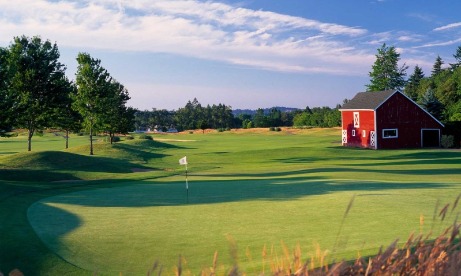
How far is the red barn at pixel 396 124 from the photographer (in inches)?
2076

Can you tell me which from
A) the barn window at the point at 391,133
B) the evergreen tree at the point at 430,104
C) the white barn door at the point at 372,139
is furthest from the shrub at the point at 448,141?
the evergreen tree at the point at 430,104

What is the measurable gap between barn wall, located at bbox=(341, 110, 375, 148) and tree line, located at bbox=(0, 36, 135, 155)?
1090 inches

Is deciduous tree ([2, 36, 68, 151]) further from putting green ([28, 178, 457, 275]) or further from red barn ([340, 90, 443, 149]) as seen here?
red barn ([340, 90, 443, 149])

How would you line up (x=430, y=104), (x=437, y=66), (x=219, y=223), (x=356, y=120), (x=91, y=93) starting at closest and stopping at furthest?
(x=219, y=223)
(x=91, y=93)
(x=356, y=120)
(x=430, y=104)
(x=437, y=66)

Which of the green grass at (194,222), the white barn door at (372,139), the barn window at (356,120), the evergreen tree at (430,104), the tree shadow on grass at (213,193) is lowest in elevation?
the tree shadow on grass at (213,193)

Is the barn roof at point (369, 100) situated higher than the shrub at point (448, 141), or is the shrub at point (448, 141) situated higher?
the barn roof at point (369, 100)

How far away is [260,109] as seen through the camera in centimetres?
17538

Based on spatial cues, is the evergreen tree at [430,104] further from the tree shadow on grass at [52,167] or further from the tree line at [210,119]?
the tree line at [210,119]

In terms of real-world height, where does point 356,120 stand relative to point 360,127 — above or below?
above

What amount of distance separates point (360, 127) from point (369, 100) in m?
3.33

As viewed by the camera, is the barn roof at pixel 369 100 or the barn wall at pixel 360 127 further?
the barn wall at pixel 360 127

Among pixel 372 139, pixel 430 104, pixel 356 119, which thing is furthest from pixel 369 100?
pixel 430 104

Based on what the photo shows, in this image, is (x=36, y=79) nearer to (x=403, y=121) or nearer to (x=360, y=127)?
(x=360, y=127)

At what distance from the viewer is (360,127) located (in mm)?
55281
